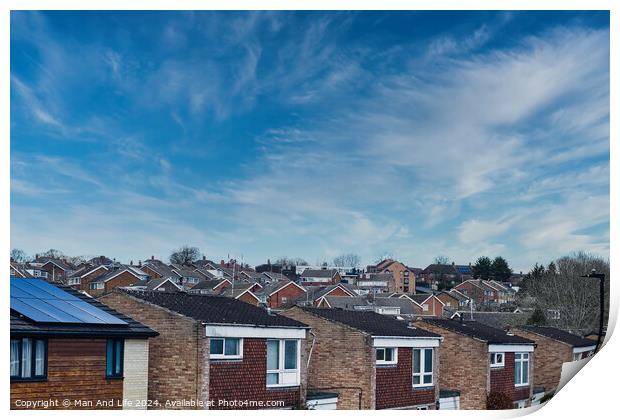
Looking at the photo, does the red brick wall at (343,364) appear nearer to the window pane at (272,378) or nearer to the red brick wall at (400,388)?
the red brick wall at (400,388)

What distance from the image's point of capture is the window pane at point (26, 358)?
6961 millimetres

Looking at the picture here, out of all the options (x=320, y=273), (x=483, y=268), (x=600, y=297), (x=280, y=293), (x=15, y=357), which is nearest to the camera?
(x=15, y=357)

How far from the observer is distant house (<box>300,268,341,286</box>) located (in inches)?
433

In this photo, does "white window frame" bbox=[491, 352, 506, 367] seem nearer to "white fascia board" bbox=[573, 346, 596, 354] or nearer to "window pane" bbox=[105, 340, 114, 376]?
"white fascia board" bbox=[573, 346, 596, 354]

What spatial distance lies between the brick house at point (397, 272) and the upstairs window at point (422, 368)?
1.01 metres

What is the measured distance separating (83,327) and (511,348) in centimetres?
673

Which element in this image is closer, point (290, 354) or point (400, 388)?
point (290, 354)

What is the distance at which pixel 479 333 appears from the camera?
1168cm

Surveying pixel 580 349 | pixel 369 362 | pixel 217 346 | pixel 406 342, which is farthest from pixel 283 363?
pixel 580 349

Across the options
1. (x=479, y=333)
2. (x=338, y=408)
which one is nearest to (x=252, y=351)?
(x=338, y=408)

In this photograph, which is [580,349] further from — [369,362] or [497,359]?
[369,362]

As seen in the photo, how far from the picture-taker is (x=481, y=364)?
37.0ft

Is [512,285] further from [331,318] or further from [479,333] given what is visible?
[331,318]

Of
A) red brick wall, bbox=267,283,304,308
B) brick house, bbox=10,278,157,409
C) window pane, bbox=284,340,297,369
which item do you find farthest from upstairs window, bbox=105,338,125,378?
red brick wall, bbox=267,283,304,308
